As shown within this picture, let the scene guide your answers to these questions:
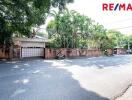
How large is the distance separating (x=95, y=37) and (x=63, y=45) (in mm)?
12987

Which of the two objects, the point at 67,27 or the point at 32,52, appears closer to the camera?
the point at 32,52

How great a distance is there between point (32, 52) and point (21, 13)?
15.2 meters

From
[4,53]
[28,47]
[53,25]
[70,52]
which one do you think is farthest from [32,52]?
[53,25]

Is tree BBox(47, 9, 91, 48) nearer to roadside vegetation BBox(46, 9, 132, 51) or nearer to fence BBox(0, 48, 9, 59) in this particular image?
Answer: roadside vegetation BBox(46, 9, 132, 51)

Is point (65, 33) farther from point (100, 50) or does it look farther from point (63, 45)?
point (100, 50)

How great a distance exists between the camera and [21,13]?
17656mm

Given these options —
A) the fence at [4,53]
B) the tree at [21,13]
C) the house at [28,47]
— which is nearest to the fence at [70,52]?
the house at [28,47]

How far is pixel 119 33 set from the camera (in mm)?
81188

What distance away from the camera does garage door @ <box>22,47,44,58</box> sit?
30653 millimetres

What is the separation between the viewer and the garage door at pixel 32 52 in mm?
30653

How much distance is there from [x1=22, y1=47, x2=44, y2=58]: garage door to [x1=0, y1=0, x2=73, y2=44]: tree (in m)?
4.00

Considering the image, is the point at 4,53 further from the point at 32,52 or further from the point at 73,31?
the point at 73,31

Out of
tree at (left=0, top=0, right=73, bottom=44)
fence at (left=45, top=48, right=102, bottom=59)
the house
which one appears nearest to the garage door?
the house

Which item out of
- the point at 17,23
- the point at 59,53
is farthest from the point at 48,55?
the point at 17,23
